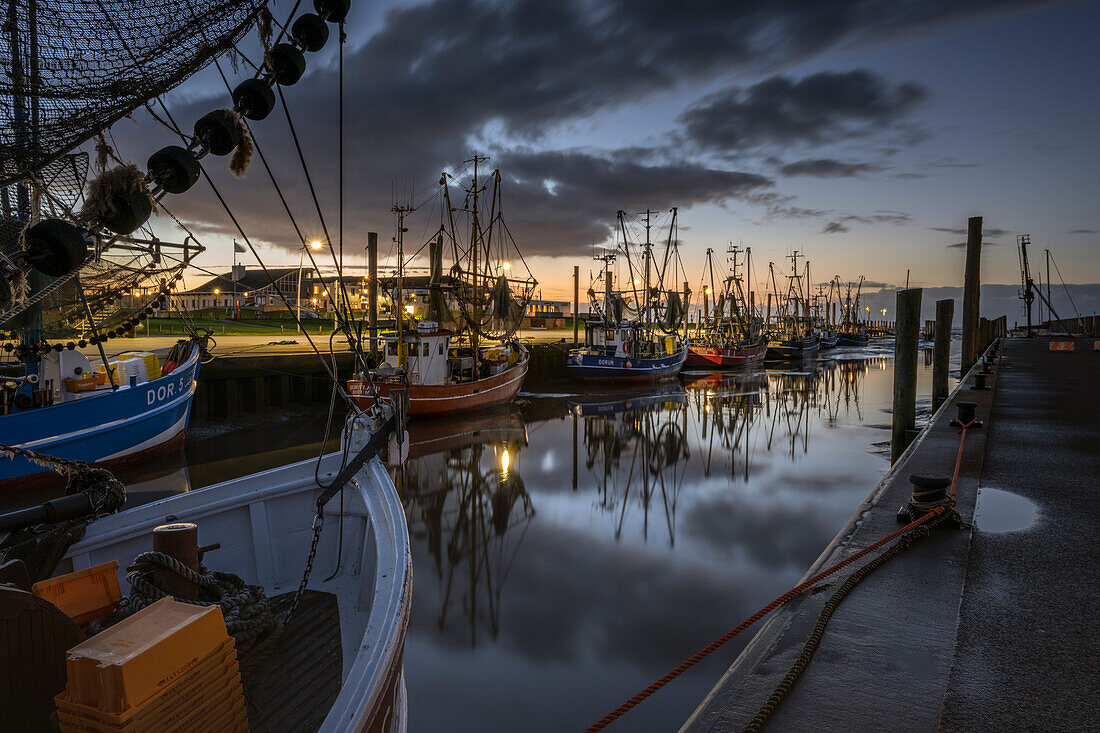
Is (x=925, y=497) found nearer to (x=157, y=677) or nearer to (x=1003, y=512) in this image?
(x=1003, y=512)

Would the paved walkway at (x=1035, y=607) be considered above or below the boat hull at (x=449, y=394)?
above

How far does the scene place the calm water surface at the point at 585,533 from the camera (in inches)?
207

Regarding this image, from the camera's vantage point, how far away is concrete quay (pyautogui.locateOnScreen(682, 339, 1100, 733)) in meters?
2.48

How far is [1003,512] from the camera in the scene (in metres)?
5.01

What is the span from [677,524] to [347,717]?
8165mm

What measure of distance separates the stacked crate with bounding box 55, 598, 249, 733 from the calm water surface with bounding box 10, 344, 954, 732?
2907mm

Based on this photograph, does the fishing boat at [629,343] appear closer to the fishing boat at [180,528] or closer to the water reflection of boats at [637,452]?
the water reflection of boats at [637,452]

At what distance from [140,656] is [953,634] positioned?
362cm

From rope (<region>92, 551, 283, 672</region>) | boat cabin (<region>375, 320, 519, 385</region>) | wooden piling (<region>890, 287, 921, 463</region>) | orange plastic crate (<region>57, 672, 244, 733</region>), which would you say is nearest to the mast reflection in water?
wooden piling (<region>890, 287, 921, 463</region>)

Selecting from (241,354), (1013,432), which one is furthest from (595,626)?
(241,354)

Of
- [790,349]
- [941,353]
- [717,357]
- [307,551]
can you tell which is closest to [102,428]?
[307,551]

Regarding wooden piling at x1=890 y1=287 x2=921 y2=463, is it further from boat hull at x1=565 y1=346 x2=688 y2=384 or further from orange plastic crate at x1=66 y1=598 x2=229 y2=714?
boat hull at x1=565 y1=346 x2=688 y2=384

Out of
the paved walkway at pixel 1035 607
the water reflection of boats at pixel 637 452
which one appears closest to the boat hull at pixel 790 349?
the water reflection of boats at pixel 637 452

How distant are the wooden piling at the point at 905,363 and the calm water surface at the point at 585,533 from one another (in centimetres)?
123
